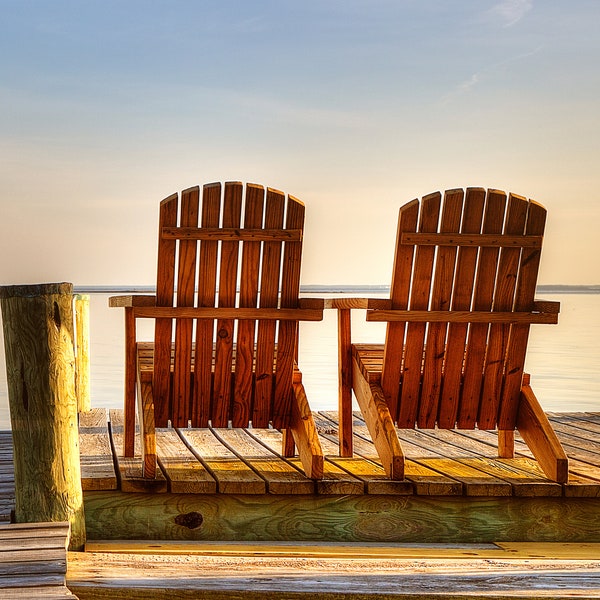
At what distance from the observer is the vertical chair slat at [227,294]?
3.79 meters

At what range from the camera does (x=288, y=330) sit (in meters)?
3.94

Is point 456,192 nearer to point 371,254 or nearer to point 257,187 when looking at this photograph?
point 257,187

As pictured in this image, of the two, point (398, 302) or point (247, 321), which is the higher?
point (398, 302)

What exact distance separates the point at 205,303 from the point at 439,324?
1.07m

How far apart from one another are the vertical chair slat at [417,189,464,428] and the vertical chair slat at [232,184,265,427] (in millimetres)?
801

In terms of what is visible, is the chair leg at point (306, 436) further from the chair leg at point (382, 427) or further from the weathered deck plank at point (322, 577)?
the weathered deck plank at point (322, 577)

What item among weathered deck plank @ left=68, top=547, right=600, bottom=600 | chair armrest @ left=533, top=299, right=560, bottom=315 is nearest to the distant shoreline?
chair armrest @ left=533, top=299, right=560, bottom=315

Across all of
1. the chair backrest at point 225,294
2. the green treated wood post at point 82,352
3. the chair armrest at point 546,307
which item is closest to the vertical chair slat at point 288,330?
the chair backrest at point 225,294

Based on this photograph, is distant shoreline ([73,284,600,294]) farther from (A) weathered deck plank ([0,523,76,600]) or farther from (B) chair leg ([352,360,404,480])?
(A) weathered deck plank ([0,523,76,600])

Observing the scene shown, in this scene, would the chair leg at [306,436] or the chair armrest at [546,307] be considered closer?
the chair leg at [306,436]

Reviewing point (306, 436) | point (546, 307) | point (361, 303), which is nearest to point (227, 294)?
point (361, 303)

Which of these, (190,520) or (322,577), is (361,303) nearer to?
(190,520)

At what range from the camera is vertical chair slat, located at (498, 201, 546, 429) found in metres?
3.95

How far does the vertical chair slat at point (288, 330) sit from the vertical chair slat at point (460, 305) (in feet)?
2.34
